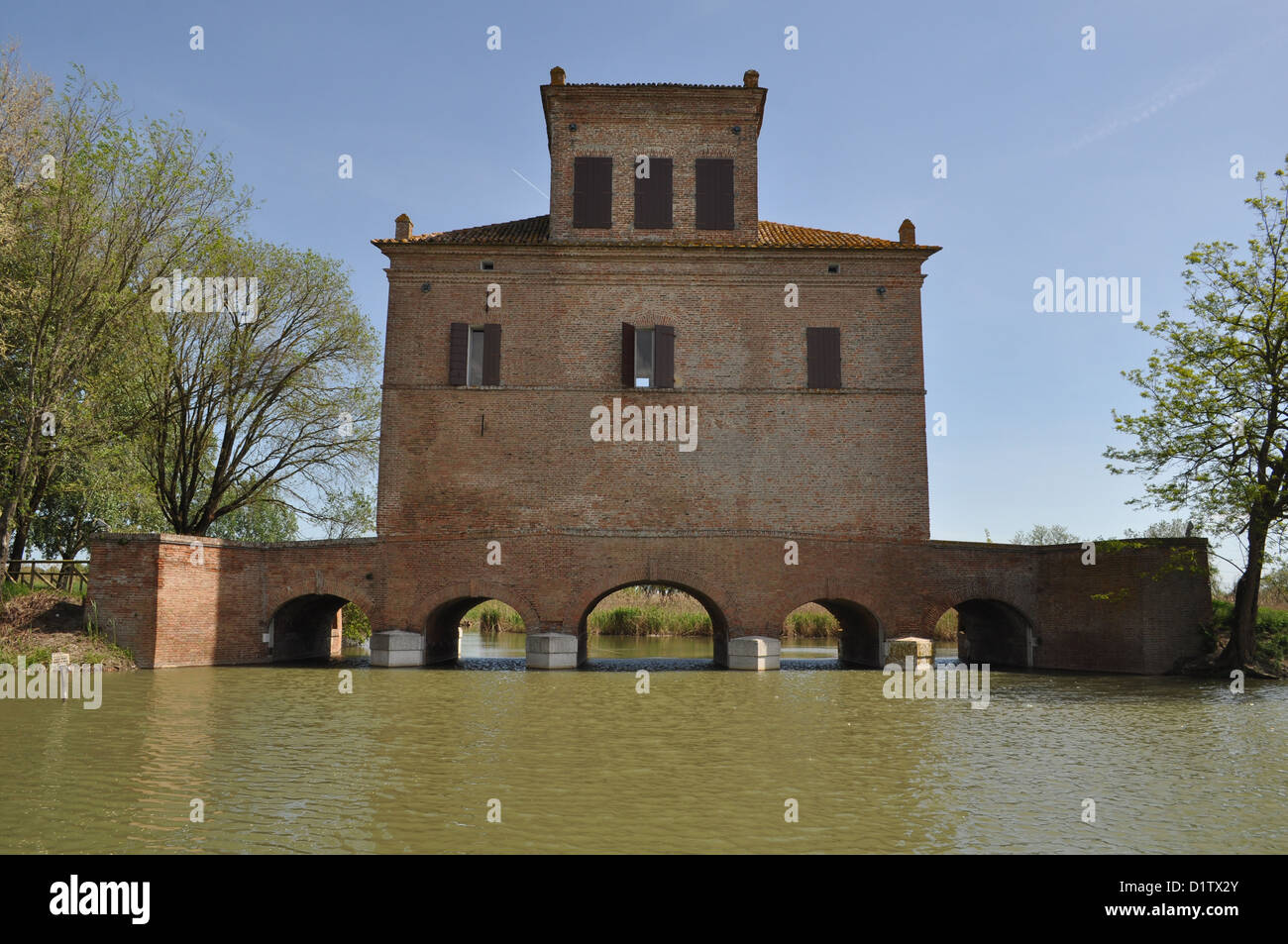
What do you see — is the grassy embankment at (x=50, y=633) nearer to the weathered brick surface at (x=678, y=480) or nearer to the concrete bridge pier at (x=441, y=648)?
the weathered brick surface at (x=678, y=480)

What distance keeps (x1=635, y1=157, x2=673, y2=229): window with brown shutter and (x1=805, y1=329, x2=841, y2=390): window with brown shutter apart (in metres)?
5.39

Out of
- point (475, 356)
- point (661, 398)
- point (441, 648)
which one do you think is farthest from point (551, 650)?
point (475, 356)

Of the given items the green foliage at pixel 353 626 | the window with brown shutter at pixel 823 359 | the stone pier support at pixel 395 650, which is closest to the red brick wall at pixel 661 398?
the window with brown shutter at pixel 823 359

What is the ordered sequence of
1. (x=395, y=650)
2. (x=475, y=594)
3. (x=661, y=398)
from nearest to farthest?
(x=395, y=650) → (x=475, y=594) → (x=661, y=398)

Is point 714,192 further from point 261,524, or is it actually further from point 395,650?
point 261,524

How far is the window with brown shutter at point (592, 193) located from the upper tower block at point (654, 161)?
0.09ft

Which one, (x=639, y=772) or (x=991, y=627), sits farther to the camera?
(x=991, y=627)

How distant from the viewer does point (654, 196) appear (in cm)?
2562

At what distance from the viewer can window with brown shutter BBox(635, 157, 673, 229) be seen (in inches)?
1004

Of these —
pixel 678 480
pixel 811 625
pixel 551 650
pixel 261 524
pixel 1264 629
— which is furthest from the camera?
pixel 811 625

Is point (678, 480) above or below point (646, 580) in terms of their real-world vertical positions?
above

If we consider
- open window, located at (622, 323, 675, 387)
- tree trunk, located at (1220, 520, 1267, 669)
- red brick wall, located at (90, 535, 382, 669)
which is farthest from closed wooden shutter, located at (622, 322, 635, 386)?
tree trunk, located at (1220, 520, 1267, 669)

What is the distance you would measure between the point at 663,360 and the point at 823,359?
4472 millimetres

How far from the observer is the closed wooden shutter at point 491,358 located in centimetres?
2420
